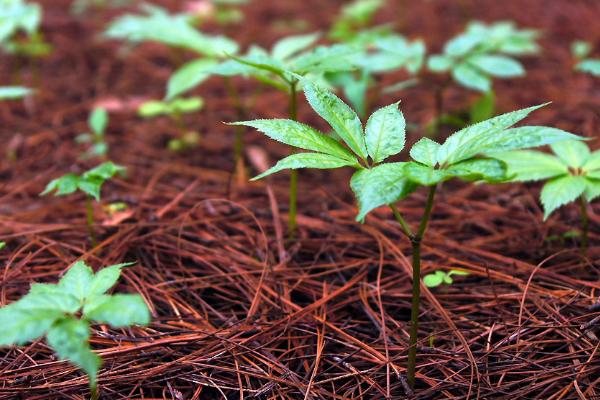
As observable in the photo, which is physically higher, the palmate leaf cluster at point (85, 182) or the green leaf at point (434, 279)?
the palmate leaf cluster at point (85, 182)

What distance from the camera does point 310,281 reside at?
1.63 meters

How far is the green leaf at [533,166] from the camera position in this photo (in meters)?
1.56

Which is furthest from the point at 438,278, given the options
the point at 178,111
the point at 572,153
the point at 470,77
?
the point at 178,111

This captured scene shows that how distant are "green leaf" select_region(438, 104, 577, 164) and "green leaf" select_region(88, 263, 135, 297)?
0.73 m

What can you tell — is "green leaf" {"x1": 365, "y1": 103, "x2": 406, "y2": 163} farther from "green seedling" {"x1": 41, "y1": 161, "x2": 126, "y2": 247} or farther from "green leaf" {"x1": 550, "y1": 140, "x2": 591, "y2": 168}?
"green seedling" {"x1": 41, "y1": 161, "x2": 126, "y2": 247}

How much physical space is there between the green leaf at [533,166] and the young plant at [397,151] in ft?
1.66

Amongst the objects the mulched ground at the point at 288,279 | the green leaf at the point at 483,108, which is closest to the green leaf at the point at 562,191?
the mulched ground at the point at 288,279

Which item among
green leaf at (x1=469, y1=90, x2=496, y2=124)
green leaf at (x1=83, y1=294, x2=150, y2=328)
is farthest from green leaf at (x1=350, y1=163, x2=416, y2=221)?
green leaf at (x1=469, y1=90, x2=496, y2=124)

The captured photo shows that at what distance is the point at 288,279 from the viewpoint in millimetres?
1634

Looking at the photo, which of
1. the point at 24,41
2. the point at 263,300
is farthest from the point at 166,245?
the point at 24,41

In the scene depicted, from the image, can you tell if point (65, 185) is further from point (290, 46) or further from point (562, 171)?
point (562, 171)

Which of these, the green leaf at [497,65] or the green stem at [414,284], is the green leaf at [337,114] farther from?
Result: the green leaf at [497,65]

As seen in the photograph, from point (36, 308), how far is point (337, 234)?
104cm

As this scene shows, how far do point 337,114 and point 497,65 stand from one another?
4.04 ft
